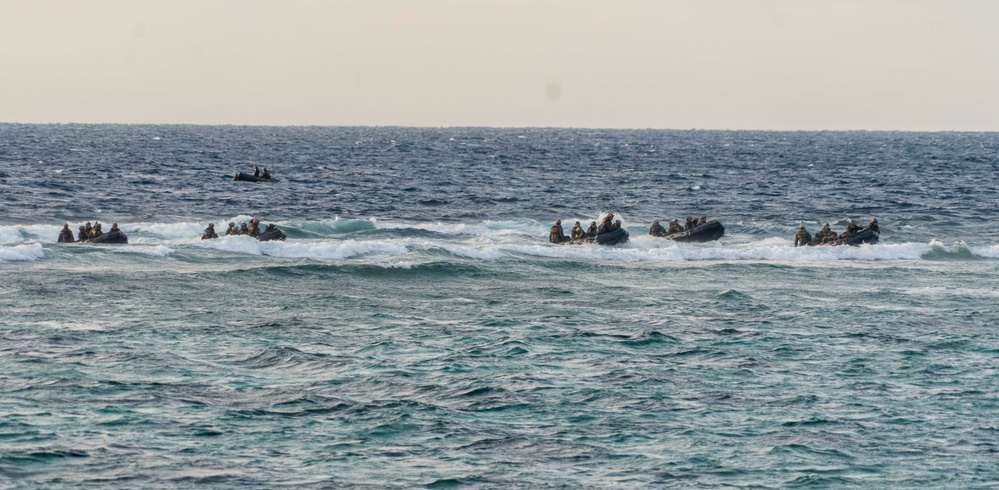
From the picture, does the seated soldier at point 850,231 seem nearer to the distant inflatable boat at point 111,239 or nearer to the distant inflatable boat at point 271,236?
the distant inflatable boat at point 271,236

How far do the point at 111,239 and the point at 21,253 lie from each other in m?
4.63

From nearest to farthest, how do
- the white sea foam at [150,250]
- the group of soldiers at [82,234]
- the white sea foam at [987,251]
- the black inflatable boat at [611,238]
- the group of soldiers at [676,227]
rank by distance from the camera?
the white sea foam at [150,250] → the group of soldiers at [82,234] → the white sea foam at [987,251] → the black inflatable boat at [611,238] → the group of soldiers at [676,227]

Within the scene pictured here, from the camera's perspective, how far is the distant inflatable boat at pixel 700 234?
4128cm

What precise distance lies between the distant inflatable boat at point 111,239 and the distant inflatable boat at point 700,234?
1968 cm

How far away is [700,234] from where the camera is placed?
4144 centimetres

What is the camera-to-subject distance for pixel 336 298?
26.6 m

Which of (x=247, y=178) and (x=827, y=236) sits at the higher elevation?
(x=247, y=178)

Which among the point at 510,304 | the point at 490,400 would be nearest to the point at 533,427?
the point at 490,400

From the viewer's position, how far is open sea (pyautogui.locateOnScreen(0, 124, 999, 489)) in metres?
14.3

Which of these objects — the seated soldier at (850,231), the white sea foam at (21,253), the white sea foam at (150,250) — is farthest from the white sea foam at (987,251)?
the white sea foam at (21,253)

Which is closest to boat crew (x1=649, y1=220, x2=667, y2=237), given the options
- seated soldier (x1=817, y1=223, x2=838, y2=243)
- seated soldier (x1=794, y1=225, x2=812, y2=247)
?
Answer: seated soldier (x1=794, y1=225, x2=812, y2=247)

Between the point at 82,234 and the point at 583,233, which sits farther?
the point at 583,233

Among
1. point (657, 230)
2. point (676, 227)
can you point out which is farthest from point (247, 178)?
point (676, 227)

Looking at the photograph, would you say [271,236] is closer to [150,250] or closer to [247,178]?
[150,250]
